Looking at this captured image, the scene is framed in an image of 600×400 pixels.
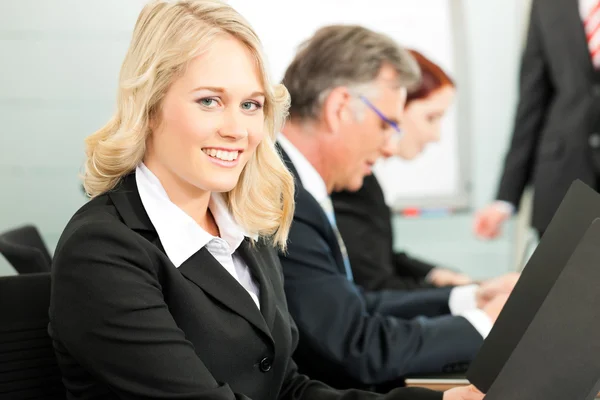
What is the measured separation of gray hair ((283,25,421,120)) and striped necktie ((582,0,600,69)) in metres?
1.12

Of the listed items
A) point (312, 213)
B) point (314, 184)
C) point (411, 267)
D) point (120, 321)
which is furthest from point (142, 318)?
point (411, 267)

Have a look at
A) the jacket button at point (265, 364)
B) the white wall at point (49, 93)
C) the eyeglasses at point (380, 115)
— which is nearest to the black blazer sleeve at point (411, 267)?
the eyeglasses at point (380, 115)

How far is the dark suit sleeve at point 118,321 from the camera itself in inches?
41.1

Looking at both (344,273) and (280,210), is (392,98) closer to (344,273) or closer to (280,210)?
(344,273)

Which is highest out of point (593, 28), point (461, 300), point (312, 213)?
point (593, 28)

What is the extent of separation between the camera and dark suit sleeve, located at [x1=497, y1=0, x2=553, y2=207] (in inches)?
115

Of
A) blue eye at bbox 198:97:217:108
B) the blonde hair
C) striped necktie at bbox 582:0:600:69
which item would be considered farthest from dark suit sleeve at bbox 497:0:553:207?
blue eye at bbox 198:97:217:108

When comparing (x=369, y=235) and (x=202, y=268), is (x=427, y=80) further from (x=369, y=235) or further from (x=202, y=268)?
(x=202, y=268)

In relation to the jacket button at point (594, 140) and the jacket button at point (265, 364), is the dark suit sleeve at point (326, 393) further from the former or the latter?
the jacket button at point (594, 140)

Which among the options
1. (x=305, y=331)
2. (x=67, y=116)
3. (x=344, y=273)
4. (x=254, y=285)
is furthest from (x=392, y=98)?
(x=67, y=116)

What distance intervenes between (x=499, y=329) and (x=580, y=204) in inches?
9.0

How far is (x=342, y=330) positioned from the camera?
1558mm

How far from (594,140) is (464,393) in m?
1.68

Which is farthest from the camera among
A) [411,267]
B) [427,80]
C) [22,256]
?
[411,267]
